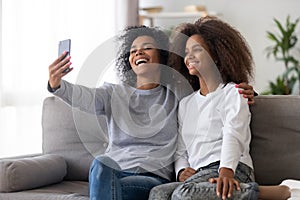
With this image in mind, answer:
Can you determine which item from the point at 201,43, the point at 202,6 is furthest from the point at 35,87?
the point at 202,6

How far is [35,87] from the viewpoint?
3486 mm

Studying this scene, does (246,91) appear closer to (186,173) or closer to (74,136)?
(186,173)

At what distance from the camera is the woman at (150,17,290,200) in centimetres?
194

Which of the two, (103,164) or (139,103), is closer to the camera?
(103,164)

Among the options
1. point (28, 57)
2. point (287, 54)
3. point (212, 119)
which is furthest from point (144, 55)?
point (287, 54)

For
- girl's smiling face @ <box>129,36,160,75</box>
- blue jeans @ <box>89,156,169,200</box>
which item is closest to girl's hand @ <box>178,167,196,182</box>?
blue jeans @ <box>89,156,169,200</box>

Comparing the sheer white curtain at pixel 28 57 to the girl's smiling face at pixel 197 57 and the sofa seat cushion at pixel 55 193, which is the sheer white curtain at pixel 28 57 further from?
the girl's smiling face at pixel 197 57

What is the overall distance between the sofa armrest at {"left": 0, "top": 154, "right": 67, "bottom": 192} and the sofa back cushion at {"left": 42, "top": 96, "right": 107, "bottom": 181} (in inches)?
3.9

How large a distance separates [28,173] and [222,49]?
34.8 inches

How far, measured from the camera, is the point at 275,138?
2.30 metres

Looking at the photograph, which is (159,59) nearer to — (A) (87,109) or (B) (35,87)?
(A) (87,109)

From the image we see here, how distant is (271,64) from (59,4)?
2.09 m

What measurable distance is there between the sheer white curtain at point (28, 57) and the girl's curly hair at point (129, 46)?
103 centimetres

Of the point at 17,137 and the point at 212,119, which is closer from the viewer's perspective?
the point at 212,119
